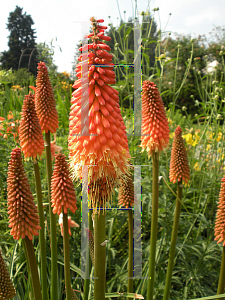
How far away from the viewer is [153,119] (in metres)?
2.84

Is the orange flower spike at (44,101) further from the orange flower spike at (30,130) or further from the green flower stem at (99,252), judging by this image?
the green flower stem at (99,252)

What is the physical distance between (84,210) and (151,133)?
1291 millimetres

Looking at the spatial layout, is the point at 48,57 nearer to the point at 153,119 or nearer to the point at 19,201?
the point at 153,119

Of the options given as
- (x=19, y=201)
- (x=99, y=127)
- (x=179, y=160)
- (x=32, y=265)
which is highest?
(x=99, y=127)

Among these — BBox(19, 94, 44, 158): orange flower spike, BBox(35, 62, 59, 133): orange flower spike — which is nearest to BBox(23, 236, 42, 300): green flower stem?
BBox(19, 94, 44, 158): orange flower spike

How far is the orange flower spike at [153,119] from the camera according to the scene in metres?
2.77

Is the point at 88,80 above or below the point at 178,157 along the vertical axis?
above

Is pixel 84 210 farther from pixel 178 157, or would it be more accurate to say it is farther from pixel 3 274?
pixel 178 157

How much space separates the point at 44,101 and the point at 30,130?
0.52 metres

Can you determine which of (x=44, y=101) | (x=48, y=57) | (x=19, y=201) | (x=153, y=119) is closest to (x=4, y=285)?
(x=19, y=201)

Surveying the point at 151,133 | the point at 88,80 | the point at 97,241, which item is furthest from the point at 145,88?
the point at 97,241

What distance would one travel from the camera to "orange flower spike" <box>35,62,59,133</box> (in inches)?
109

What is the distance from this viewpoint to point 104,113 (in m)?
1.35

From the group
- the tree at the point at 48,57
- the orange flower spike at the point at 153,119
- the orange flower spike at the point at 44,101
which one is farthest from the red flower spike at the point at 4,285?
the tree at the point at 48,57
